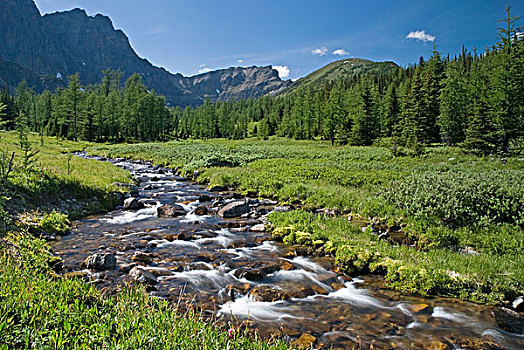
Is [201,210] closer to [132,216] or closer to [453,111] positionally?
[132,216]

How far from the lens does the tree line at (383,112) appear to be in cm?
3409

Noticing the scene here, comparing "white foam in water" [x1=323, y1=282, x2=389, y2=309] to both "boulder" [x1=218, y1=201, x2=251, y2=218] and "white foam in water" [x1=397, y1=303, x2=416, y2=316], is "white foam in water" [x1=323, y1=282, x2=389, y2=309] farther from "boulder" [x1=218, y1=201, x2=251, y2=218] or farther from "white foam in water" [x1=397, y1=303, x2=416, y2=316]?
"boulder" [x1=218, y1=201, x2=251, y2=218]

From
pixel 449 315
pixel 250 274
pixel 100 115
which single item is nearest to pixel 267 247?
pixel 250 274

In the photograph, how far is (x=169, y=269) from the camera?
8875 millimetres

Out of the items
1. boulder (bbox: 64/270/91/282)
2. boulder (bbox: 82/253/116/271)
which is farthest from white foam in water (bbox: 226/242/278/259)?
boulder (bbox: 64/270/91/282)

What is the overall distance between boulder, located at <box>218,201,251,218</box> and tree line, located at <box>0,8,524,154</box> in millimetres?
9451

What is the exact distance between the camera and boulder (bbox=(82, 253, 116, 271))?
8.38 meters

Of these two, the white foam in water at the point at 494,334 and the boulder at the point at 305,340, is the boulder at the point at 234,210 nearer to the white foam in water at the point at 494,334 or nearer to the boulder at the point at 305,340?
the boulder at the point at 305,340

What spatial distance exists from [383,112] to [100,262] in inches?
3173

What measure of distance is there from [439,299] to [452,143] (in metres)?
46.8

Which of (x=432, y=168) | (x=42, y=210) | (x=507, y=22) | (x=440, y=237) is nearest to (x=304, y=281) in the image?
(x=440, y=237)

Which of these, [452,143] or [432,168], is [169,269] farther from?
[452,143]

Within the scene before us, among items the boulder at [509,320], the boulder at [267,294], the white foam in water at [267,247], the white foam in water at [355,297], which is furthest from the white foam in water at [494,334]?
the white foam in water at [267,247]

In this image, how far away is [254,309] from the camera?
7.04m
